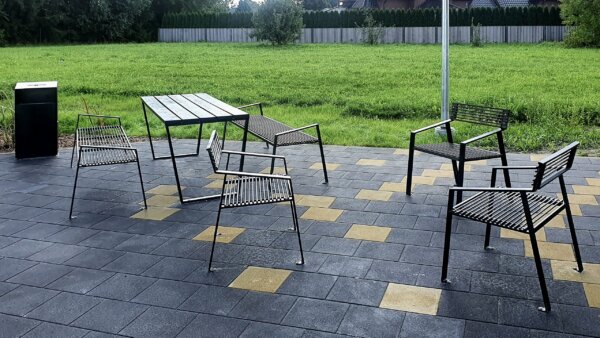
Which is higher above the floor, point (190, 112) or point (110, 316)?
point (190, 112)

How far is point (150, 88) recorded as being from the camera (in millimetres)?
12984

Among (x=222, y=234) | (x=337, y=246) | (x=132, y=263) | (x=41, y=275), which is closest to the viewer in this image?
(x=41, y=275)

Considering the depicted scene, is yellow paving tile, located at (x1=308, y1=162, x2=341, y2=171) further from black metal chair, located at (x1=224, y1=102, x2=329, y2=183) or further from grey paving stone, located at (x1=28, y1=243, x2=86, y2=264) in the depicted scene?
grey paving stone, located at (x1=28, y1=243, x2=86, y2=264)

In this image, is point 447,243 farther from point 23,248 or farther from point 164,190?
point 164,190

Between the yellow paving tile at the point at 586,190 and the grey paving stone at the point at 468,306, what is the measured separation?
2339 millimetres

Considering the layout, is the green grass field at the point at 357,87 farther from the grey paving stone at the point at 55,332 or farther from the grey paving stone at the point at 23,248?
the grey paving stone at the point at 55,332

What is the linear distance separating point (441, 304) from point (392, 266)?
1.74 ft

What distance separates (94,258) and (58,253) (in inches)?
11.0

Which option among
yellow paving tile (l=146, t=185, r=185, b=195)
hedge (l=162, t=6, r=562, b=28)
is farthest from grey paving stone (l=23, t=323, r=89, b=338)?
hedge (l=162, t=6, r=562, b=28)

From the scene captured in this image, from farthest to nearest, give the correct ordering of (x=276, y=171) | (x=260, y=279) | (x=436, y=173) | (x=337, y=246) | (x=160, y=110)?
(x=276, y=171)
(x=436, y=173)
(x=160, y=110)
(x=337, y=246)
(x=260, y=279)

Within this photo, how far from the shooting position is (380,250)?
377 cm

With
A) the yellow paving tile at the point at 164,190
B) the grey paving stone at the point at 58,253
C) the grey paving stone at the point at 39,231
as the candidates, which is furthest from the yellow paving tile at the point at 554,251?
the grey paving stone at the point at 39,231

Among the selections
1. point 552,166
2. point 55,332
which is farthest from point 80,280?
→ point 552,166

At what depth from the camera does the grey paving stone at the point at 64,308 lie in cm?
295
